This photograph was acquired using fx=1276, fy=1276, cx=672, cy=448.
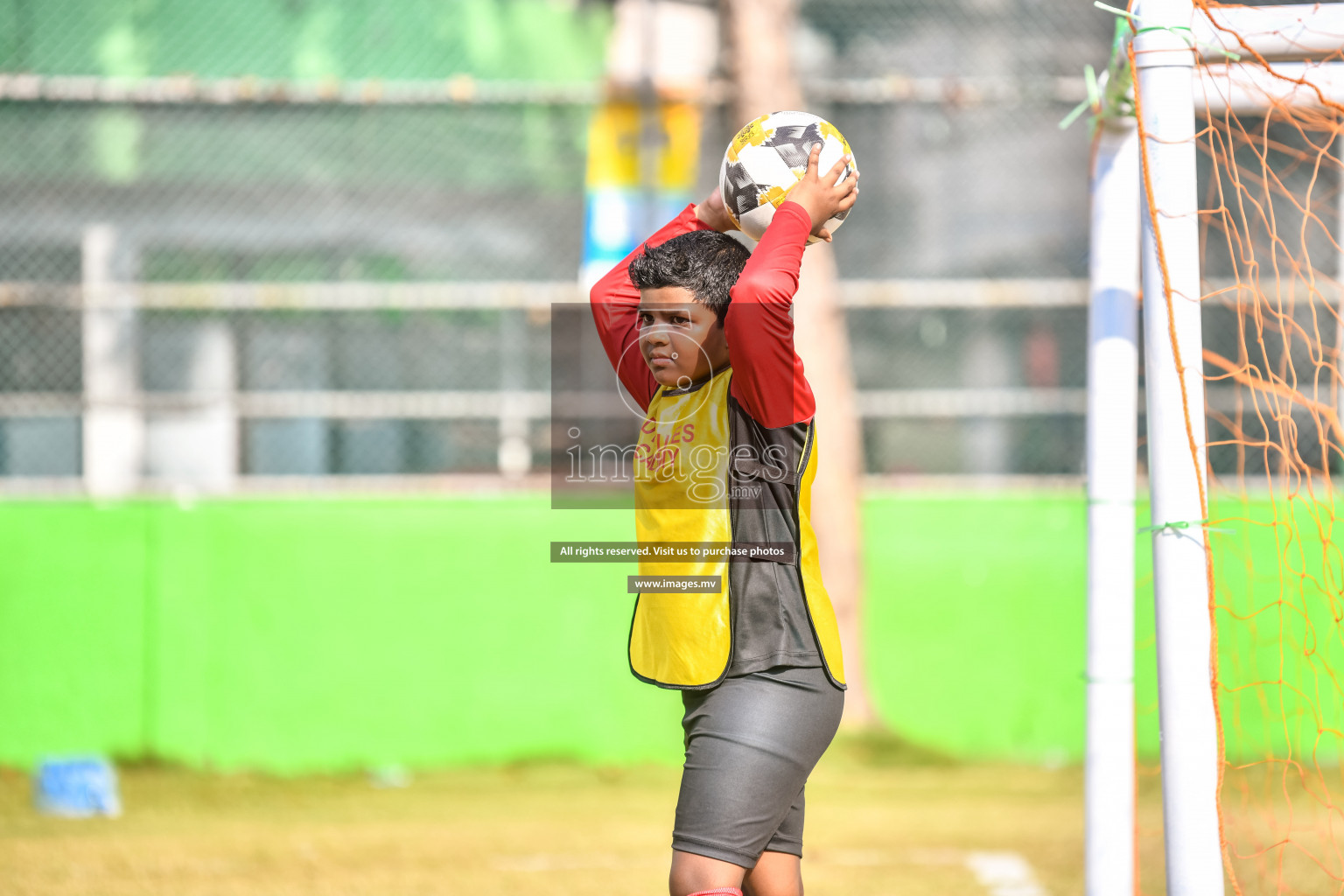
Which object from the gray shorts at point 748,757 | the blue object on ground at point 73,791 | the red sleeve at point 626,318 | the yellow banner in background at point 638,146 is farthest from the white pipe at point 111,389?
the gray shorts at point 748,757

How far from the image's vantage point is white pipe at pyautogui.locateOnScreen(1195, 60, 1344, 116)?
3590mm

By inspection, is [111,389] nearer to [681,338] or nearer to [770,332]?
[681,338]

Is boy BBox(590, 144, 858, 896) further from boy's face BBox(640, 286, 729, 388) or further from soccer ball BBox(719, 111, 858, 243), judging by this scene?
soccer ball BBox(719, 111, 858, 243)

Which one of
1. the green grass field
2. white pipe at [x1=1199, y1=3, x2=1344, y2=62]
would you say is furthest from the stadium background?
white pipe at [x1=1199, y1=3, x2=1344, y2=62]

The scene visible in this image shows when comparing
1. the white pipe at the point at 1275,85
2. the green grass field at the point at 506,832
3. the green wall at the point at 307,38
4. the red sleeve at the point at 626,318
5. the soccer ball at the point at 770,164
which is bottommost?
the green grass field at the point at 506,832

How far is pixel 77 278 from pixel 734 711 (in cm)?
656

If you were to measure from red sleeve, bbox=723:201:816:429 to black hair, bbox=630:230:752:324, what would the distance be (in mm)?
109

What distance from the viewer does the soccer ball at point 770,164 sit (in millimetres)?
2881

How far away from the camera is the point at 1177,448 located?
9.96ft

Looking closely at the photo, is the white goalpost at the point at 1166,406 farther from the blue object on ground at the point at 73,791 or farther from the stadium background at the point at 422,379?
the blue object on ground at the point at 73,791

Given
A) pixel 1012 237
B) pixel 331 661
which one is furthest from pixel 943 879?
pixel 1012 237

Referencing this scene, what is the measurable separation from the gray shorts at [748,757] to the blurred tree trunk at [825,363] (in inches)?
197

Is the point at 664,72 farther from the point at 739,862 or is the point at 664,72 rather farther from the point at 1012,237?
the point at 739,862

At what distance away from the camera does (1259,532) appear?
23.9 feet
